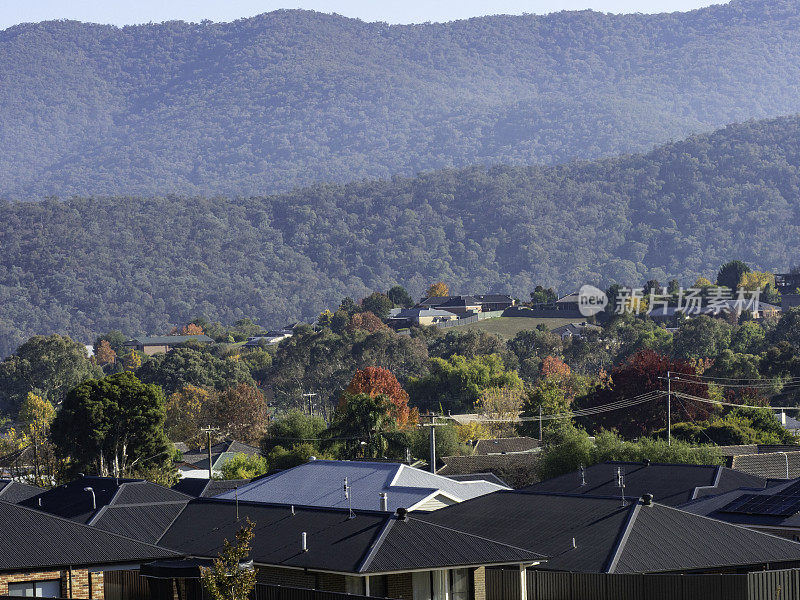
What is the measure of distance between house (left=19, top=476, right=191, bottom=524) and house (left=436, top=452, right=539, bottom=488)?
2848 centimetres

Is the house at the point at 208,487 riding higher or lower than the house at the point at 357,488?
lower

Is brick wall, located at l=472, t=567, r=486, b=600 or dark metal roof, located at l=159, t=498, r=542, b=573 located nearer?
dark metal roof, located at l=159, t=498, r=542, b=573

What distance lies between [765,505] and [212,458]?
56.7m

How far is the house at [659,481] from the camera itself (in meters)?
48.5

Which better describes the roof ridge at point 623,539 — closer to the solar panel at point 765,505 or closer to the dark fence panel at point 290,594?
the solar panel at point 765,505

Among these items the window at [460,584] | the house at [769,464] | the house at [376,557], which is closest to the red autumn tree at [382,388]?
the house at [769,464]

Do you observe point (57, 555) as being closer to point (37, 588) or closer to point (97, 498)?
point (37, 588)

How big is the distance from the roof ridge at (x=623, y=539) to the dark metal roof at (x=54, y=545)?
10.4 metres

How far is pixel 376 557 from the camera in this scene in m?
29.8

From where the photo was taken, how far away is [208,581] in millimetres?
24922

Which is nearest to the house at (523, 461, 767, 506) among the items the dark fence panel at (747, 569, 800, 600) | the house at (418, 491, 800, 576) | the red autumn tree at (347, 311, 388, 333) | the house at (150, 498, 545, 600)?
the house at (418, 491, 800, 576)

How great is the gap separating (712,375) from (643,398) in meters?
20.7

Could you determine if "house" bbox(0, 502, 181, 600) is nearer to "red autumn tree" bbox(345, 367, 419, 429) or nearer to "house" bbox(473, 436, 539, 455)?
"house" bbox(473, 436, 539, 455)

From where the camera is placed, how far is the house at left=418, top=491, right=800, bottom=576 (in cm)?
3312
